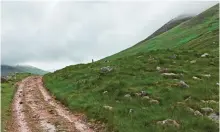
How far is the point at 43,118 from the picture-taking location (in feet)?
95.2

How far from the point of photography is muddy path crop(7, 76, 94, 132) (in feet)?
83.5

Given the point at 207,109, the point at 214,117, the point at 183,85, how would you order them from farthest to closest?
the point at 183,85
the point at 207,109
the point at 214,117

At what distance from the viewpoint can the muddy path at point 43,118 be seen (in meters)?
25.4

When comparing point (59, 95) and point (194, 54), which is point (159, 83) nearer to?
point (59, 95)

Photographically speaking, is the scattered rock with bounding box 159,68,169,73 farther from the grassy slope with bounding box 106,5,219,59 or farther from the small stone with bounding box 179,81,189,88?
the grassy slope with bounding box 106,5,219,59

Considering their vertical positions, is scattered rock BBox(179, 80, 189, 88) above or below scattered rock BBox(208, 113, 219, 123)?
above

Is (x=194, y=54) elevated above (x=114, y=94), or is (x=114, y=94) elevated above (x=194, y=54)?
(x=194, y=54)

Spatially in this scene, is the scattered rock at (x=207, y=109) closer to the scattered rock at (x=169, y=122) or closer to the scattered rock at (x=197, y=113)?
the scattered rock at (x=197, y=113)

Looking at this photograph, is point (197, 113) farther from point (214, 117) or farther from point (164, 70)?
point (164, 70)

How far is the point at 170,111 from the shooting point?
25.5 metres

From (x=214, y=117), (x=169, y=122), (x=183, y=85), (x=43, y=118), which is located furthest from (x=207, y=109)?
(x=43, y=118)

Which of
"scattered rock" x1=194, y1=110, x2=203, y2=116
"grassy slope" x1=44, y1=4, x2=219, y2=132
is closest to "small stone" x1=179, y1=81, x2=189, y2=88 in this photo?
"grassy slope" x1=44, y1=4, x2=219, y2=132

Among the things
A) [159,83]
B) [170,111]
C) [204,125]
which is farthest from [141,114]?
[159,83]

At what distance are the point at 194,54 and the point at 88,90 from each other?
2156 centimetres
